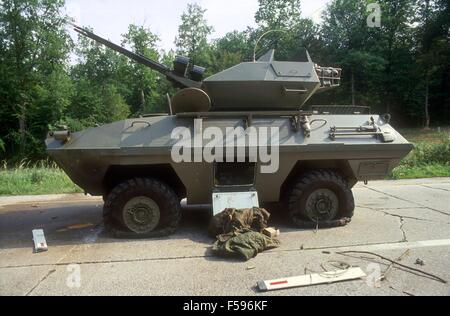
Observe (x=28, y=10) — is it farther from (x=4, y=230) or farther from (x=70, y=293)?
(x=70, y=293)

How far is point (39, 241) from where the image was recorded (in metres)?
5.21

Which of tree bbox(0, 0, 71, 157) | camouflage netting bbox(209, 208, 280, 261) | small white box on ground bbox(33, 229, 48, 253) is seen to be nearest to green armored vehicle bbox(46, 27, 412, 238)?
camouflage netting bbox(209, 208, 280, 261)

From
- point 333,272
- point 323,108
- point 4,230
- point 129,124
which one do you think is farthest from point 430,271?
point 4,230

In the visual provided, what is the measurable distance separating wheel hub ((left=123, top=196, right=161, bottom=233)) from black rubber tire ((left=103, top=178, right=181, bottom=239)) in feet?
0.16

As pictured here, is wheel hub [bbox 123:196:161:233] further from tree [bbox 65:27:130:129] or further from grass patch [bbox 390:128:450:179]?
tree [bbox 65:27:130:129]

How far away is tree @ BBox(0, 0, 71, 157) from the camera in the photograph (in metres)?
23.0

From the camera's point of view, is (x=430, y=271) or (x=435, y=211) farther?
(x=435, y=211)

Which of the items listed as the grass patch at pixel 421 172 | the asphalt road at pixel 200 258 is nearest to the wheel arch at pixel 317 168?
the asphalt road at pixel 200 258

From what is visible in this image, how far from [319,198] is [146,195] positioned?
7.40ft

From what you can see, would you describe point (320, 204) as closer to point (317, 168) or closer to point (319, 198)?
point (319, 198)

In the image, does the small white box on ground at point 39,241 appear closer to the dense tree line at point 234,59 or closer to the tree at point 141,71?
the dense tree line at point 234,59

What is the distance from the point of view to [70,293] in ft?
12.3

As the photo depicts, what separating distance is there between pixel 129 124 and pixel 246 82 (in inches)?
66.1

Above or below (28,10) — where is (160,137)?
below
